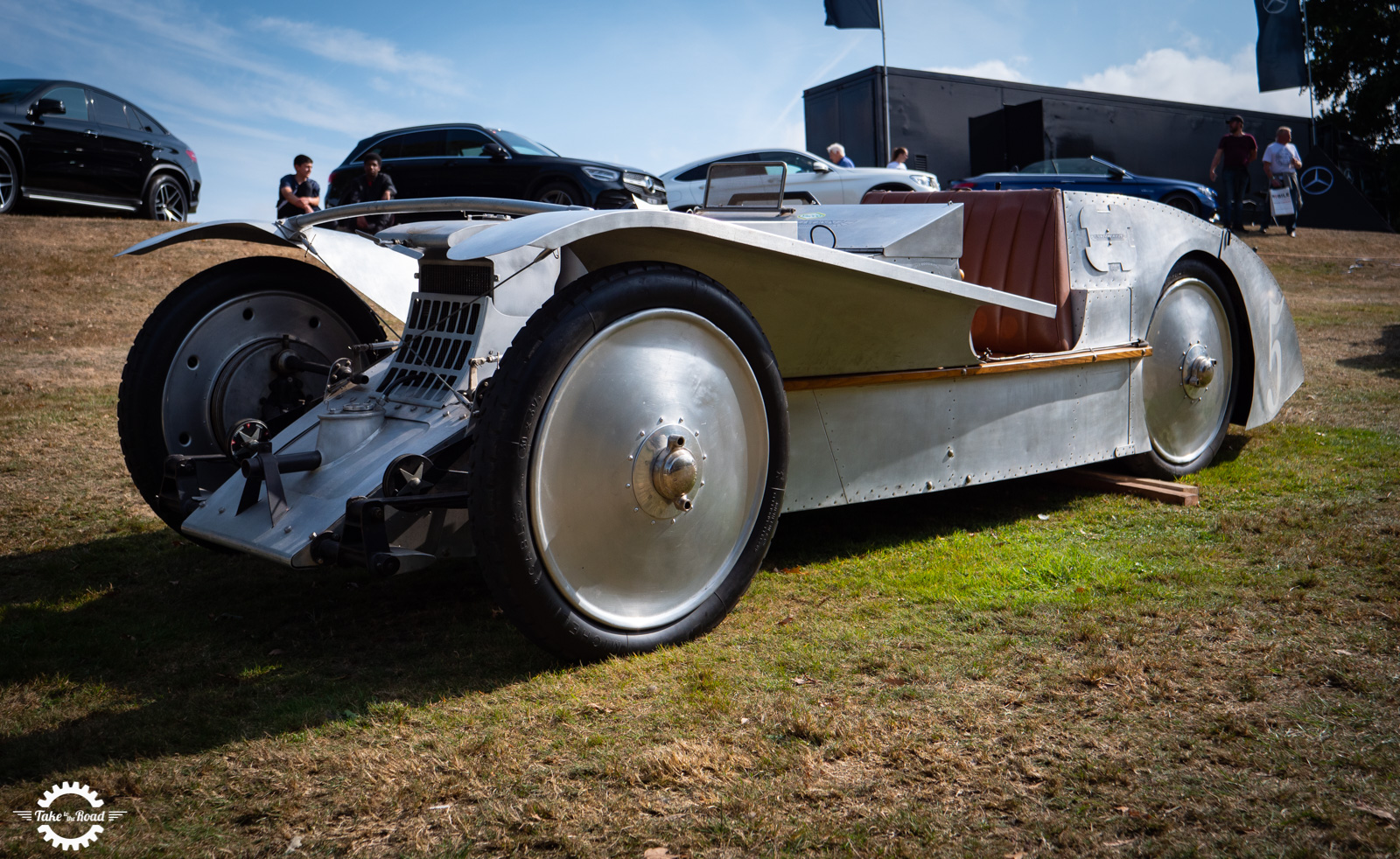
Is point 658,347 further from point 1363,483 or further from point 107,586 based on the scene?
point 1363,483

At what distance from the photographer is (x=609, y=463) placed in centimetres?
256

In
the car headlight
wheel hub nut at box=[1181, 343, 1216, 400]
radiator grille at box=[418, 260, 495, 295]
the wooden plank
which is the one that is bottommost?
the wooden plank

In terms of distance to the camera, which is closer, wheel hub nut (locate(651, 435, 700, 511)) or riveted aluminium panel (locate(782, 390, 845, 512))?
wheel hub nut (locate(651, 435, 700, 511))

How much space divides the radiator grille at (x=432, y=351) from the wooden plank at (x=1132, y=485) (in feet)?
10.2

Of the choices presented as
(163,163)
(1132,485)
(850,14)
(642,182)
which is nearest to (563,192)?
(642,182)

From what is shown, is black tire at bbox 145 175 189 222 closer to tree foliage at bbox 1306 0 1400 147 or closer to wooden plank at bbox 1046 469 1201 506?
wooden plank at bbox 1046 469 1201 506

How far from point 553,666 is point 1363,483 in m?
3.98

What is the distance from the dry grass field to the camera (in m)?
1.89

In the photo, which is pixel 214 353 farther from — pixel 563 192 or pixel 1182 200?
pixel 1182 200

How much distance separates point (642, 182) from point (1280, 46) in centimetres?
1554

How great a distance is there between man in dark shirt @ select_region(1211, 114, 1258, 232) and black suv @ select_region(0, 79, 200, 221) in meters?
15.3

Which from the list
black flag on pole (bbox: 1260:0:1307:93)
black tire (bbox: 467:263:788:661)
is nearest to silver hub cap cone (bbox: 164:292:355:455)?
black tire (bbox: 467:263:788:661)

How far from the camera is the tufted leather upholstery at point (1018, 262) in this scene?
14.1ft

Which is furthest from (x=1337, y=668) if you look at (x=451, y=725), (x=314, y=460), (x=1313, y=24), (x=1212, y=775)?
(x=1313, y=24)
